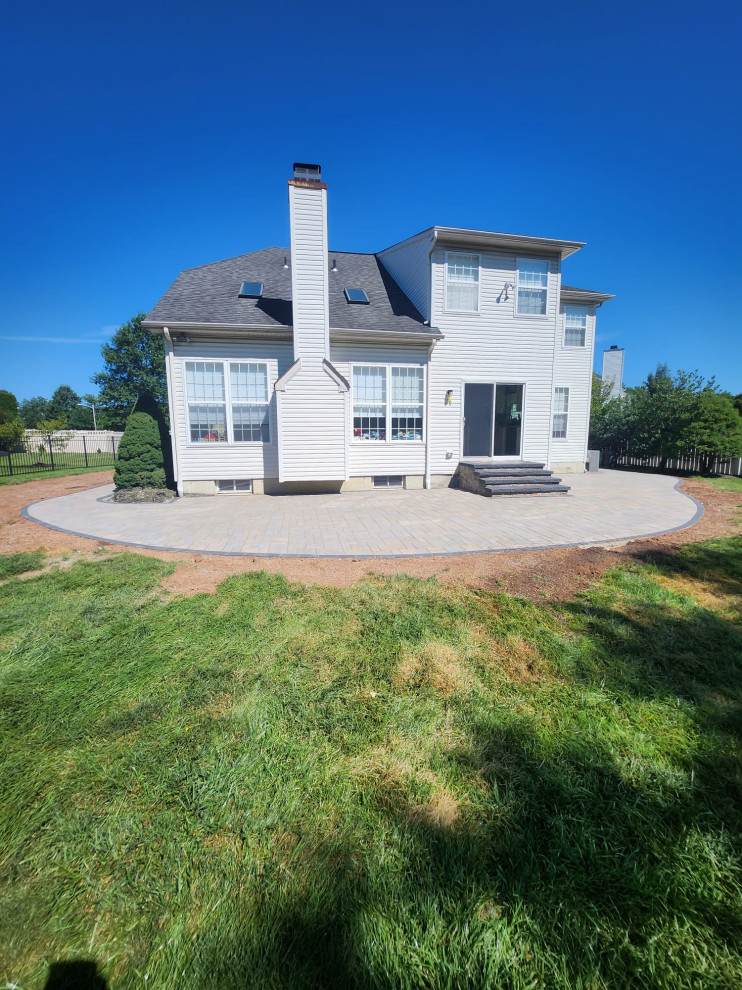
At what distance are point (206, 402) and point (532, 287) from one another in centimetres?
970

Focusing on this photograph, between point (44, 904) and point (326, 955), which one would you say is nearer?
point (326, 955)

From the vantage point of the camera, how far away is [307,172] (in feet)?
33.5

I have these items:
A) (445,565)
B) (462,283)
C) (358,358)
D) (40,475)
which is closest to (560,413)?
(462,283)

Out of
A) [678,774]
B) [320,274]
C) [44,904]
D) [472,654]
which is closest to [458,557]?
[472,654]

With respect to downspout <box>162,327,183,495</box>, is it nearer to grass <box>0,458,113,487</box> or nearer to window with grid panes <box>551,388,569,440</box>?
grass <box>0,458,113,487</box>

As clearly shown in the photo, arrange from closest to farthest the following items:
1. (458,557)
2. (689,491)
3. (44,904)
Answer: (44,904) < (458,557) < (689,491)

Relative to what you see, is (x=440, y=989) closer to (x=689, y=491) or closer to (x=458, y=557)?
(x=458, y=557)

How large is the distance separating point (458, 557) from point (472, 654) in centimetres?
241

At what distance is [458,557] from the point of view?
5715 mm

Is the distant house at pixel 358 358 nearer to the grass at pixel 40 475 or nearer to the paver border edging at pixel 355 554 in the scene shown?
the paver border edging at pixel 355 554

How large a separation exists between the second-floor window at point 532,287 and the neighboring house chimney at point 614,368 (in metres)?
22.2

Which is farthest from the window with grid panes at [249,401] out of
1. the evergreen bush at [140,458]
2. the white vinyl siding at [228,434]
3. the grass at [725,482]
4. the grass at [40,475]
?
the grass at [725,482]

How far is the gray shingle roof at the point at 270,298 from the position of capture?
10914mm

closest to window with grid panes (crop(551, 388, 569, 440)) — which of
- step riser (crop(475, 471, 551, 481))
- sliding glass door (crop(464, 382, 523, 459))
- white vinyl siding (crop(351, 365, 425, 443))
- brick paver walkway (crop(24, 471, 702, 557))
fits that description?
sliding glass door (crop(464, 382, 523, 459))
